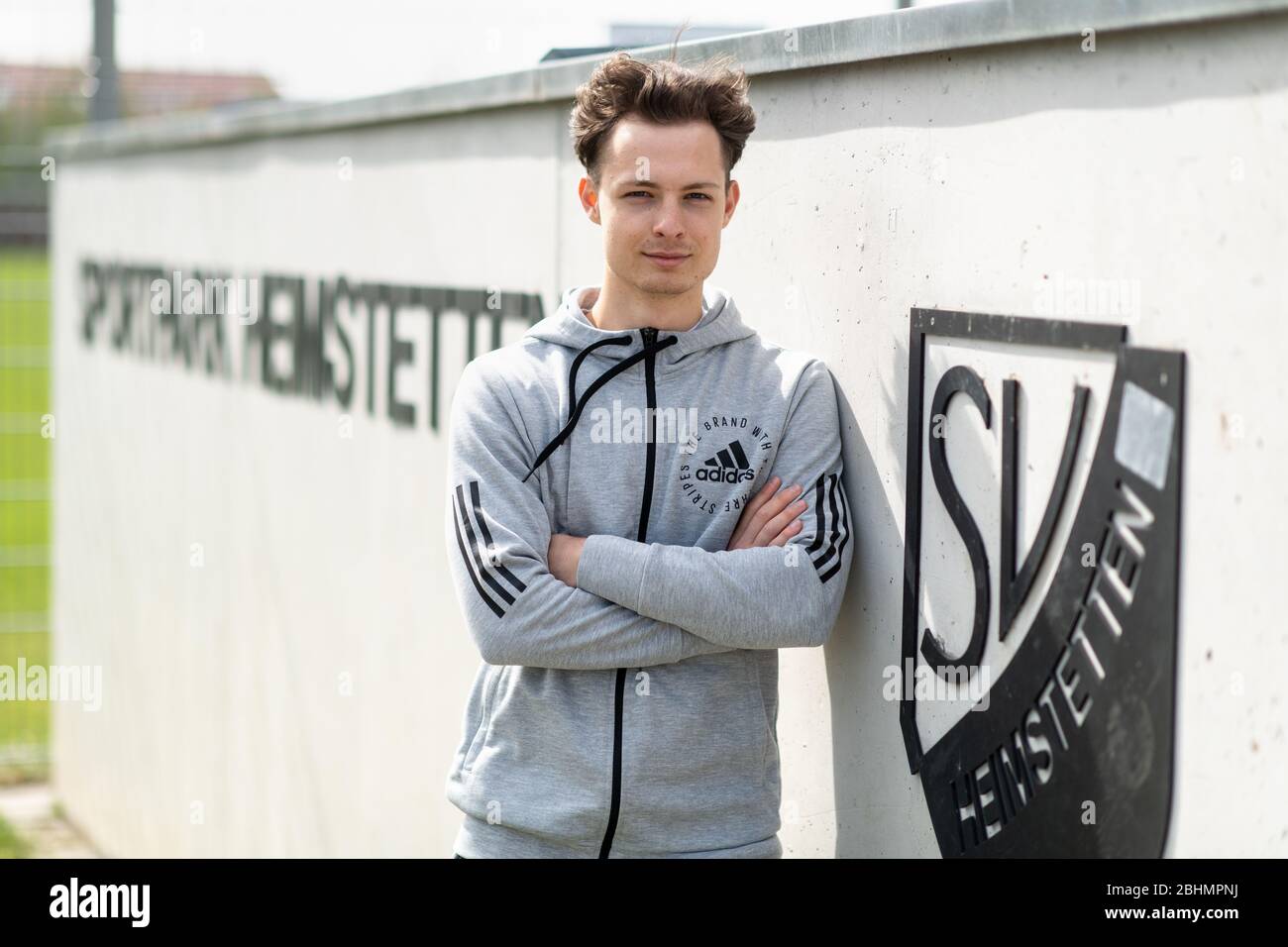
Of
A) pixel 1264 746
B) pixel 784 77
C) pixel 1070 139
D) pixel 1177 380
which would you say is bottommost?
pixel 1264 746

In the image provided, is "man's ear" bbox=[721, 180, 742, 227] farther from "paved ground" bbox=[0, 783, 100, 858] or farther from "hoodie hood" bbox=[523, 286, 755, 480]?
"paved ground" bbox=[0, 783, 100, 858]

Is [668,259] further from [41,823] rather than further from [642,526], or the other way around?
[41,823]

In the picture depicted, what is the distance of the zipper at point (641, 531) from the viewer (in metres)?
2.71

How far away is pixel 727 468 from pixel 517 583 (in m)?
0.39

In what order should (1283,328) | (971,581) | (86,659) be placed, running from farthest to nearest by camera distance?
1. (86,659)
2. (971,581)
3. (1283,328)

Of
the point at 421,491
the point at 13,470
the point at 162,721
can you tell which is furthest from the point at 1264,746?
the point at 13,470

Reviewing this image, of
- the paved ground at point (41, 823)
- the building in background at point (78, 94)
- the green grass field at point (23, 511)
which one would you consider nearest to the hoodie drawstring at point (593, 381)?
the building in background at point (78, 94)

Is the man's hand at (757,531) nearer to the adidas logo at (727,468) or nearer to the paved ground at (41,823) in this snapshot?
the adidas logo at (727,468)

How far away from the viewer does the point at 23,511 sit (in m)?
17.3

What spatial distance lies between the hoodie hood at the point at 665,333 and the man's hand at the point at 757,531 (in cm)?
27

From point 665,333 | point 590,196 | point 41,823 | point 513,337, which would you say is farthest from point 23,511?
point 665,333

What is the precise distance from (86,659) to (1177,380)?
22.6 ft

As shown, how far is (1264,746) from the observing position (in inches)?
78.8

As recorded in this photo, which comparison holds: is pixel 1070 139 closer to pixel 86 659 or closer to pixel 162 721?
pixel 162 721
